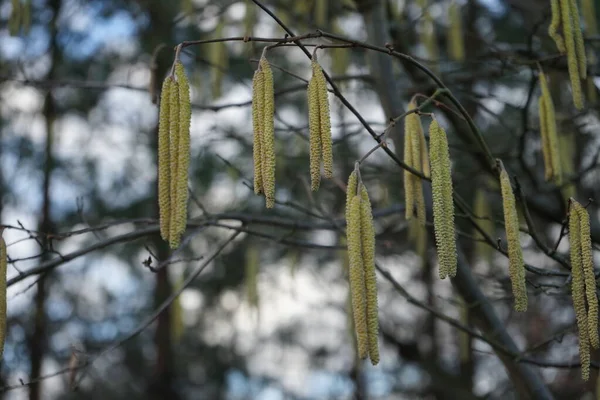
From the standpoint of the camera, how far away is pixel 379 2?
188 inches

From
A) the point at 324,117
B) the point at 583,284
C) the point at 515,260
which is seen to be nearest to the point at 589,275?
the point at 583,284

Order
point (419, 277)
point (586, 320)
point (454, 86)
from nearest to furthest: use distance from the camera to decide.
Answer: point (586, 320), point (454, 86), point (419, 277)

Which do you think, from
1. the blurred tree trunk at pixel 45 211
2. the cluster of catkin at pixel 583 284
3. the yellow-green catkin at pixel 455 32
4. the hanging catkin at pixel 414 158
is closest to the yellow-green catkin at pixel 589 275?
the cluster of catkin at pixel 583 284

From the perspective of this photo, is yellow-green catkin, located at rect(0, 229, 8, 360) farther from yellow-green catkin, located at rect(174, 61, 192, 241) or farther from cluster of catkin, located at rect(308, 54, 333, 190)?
cluster of catkin, located at rect(308, 54, 333, 190)

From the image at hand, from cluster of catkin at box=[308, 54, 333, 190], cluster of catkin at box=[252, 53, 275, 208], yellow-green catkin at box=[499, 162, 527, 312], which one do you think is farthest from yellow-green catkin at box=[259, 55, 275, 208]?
yellow-green catkin at box=[499, 162, 527, 312]

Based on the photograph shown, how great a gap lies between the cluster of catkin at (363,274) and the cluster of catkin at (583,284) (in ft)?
2.24

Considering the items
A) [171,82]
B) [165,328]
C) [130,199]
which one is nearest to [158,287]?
[165,328]

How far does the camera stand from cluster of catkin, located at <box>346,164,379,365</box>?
6.34 feet

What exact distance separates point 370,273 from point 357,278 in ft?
0.13

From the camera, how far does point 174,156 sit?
206cm

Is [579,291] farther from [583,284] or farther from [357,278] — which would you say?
[357,278]

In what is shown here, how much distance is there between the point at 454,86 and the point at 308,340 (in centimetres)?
1012

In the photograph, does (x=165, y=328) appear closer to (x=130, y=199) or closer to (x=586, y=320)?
(x=130, y=199)

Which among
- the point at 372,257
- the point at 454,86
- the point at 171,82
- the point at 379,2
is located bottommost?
the point at 372,257
